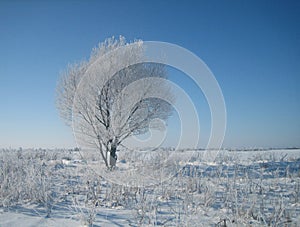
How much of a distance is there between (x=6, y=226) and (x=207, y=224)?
2830 millimetres

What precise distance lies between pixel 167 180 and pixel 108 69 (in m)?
6.61

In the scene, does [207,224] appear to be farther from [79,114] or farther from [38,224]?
[79,114]

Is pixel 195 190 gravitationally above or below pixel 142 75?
below

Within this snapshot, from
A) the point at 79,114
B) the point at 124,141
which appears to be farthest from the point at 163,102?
the point at 79,114

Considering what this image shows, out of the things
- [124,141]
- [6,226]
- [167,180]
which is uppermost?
[124,141]

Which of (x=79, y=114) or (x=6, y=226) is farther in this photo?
(x=79, y=114)

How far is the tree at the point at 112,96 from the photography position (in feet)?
35.3

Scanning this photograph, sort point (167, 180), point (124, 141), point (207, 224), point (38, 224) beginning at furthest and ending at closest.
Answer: point (124, 141) < point (167, 180) < point (38, 224) < point (207, 224)

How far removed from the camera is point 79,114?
37.7ft

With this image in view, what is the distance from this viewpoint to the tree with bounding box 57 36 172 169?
10.8 meters

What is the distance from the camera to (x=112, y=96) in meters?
11.1

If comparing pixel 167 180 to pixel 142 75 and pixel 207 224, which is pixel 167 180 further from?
pixel 142 75

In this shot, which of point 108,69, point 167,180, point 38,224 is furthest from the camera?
point 108,69

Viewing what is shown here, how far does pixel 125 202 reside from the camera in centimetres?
427
